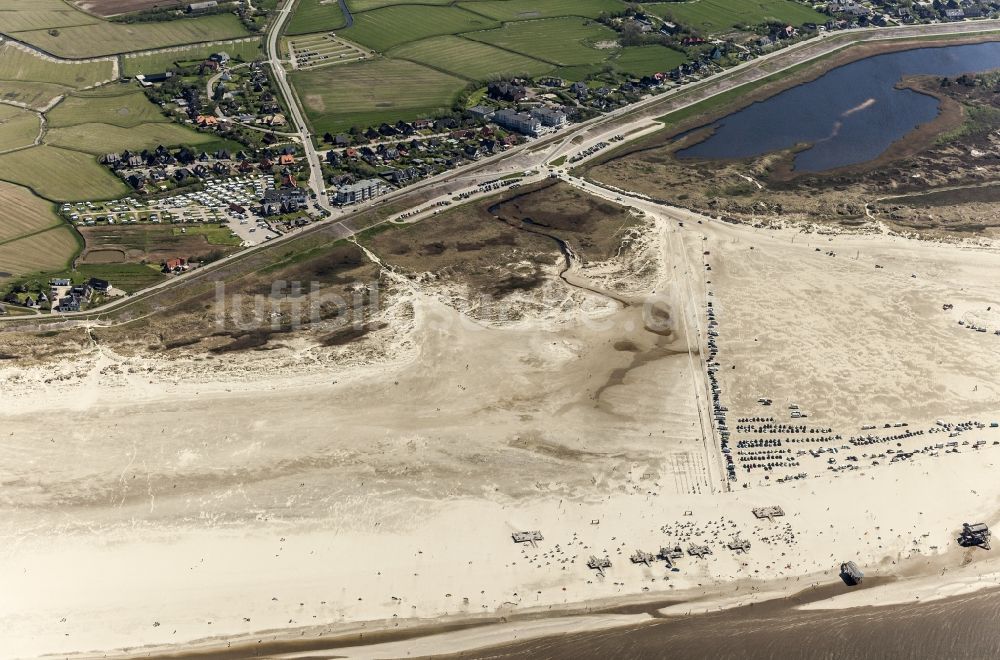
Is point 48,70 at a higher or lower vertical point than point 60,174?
higher

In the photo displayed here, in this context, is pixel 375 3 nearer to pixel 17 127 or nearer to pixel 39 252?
pixel 17 127

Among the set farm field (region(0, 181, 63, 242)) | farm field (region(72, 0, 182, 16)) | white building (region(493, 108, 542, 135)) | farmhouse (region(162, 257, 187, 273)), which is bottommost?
farmhouse (region(162, 257, 187, 273))

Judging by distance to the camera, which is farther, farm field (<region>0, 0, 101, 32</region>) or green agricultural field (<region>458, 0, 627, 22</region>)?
green agricultural field (<region>458, 0, 627, 22</region>)

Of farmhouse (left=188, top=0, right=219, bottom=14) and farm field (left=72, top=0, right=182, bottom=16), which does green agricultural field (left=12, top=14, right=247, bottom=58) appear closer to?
farmhouse (left=188, top=0, right=219, bottom=14)

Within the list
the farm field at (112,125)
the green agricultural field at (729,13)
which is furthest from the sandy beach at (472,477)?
the green agricultural field at (729,13)

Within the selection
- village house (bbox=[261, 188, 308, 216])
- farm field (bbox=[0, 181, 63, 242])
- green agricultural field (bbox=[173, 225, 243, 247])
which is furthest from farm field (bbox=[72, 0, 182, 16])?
green agricultural field (bbox=[173, 225, 243, 247])

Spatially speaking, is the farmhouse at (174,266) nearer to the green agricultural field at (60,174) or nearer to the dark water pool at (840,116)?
the green agricultural field at (60,174)

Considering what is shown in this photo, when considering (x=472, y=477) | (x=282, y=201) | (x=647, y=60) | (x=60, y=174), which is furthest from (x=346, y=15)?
(x=472, y=477)

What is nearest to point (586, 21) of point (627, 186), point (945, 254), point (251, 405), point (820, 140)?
point (820, 140)
